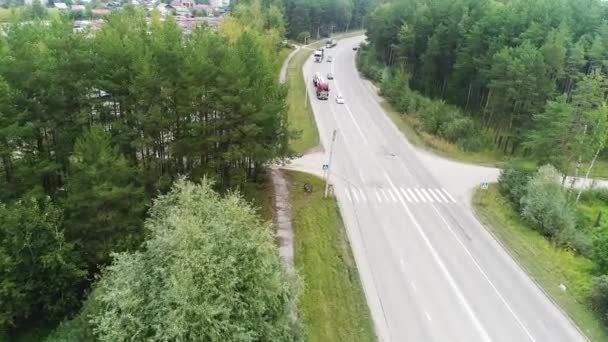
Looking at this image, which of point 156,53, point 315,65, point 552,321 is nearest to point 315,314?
point 552,321

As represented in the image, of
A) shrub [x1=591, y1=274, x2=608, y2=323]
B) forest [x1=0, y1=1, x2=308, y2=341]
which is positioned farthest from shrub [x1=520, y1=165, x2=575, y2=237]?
forest [x1=0, y1=1, x2=308, y2=341]

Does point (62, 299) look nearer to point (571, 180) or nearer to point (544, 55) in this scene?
point (571, 180)

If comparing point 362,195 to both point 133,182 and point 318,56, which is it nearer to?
point 133,182

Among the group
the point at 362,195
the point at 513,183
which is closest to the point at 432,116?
the point at 513,183

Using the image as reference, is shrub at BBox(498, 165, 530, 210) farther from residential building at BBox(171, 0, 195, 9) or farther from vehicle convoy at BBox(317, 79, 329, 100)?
residential building at BBox(171, 0, 195, 9)

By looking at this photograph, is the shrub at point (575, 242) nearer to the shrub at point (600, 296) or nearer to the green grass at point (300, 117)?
the shrub at point (600, 296)

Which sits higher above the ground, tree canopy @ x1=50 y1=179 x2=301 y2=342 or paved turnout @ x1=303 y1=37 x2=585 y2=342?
tree canopy @ x1=50 y1=179 x2=301 y2=342
